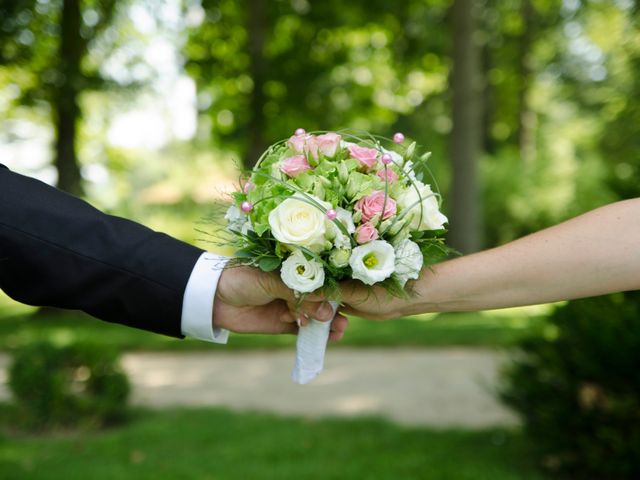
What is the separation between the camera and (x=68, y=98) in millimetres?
12836

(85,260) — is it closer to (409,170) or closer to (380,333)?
(409,170)

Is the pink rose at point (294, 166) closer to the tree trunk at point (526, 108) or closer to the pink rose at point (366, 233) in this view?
the pink rose at point (366, 233)

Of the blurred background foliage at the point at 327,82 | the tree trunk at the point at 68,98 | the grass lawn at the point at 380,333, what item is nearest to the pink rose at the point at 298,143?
the blurred background foliage at the point at 327,82

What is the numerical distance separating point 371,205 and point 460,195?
1216cm

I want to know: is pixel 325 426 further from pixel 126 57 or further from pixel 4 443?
pixel 126 57

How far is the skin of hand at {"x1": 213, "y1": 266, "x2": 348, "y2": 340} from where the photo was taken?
2443 mm

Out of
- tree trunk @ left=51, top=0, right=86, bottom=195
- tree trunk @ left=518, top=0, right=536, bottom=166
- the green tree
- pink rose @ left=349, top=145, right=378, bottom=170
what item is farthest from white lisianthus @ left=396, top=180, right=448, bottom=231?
tree trunk @ left=518, top=0, right=536, bottom=166

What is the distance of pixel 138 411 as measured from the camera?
7.31 m

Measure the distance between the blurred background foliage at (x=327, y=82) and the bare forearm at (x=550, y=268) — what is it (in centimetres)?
269

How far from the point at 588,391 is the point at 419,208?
305 centimetres

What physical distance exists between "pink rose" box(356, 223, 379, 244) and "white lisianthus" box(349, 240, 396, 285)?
0.02 m

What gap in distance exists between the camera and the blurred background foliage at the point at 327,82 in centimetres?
1234

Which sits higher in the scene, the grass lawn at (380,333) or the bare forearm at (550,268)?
the bare forearm at (550,268)

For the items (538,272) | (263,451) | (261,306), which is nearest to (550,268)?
(538,272)
